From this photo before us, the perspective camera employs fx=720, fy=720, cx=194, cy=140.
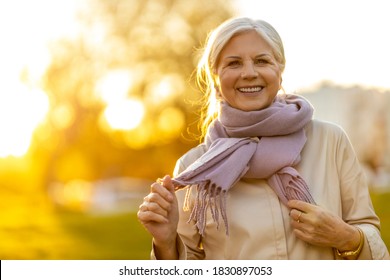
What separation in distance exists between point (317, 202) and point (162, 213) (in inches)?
24.7

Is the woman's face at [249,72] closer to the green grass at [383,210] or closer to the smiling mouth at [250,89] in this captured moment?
the smiling mouth at [250,89]

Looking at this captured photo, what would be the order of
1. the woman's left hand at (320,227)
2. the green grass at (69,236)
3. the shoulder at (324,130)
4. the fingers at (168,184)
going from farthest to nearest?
the green grass at (69,236) → the shoulder at (324,130) → the fingers at (168,184) → the woman's left hand at (320,227)

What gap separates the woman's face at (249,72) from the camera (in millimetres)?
2895

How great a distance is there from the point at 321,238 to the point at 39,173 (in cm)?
1911

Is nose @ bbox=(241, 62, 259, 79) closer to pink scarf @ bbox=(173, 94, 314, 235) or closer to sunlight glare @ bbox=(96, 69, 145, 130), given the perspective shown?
pink scarf @ bbox=(173, 94, 314, 235)

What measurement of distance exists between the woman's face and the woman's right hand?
46 cm

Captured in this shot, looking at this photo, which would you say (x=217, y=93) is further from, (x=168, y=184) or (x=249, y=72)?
(x=168, y=184)

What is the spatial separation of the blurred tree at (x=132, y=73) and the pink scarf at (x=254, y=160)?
14.4 meters

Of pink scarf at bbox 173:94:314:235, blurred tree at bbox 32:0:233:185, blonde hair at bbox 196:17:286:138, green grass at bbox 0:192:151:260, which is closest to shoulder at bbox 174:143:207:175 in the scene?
pink scarf at bbox 173:94:314:235

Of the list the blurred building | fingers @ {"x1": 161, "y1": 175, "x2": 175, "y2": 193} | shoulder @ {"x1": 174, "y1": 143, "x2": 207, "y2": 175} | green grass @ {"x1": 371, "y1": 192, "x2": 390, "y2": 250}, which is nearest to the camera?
fingers @ {"x1": 161, "y1": 175, "x2": 175, "y2": 193}

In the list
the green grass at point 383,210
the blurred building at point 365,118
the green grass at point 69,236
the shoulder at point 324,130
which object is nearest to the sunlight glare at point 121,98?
the green grass at point 69,236

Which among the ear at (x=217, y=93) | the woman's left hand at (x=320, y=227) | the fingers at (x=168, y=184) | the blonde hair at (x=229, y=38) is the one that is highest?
the blonde hair at (x=229, y=38)

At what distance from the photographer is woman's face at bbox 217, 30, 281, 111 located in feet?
9.50
